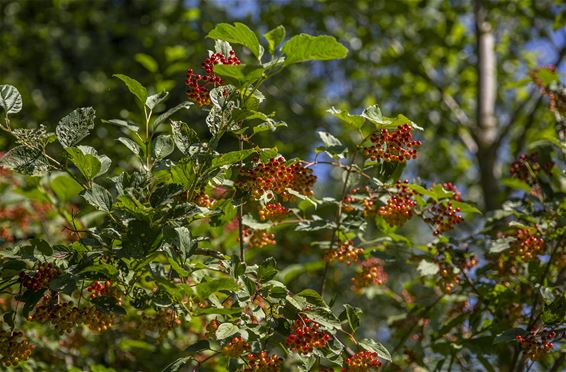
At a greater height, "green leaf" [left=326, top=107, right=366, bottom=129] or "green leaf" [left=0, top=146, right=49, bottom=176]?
"green leaf" [left=326, top=107, right=366, bottom=129]

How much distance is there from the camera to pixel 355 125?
1.72 meters

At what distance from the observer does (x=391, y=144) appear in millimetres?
1749

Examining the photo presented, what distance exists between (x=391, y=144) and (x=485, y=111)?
310 centimetres

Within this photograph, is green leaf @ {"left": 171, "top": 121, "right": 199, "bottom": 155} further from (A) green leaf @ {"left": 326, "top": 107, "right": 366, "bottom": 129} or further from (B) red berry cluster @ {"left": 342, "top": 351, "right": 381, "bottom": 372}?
(B) red berry cluster @ {"left": 342, "top": 351, "right": 381, "bottom": 372}

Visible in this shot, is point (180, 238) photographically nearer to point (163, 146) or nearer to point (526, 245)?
point (163, 146)

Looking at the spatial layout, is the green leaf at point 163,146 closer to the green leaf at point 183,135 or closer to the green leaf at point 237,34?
the green leaf at point 183,135

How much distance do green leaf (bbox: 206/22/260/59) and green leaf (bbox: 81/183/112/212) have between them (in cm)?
44

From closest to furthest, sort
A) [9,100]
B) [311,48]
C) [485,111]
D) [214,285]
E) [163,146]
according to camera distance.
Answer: [214,285], [311,48], [9,100], [163,146], [485,111]

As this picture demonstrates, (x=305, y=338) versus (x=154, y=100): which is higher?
(x=154, y=100)

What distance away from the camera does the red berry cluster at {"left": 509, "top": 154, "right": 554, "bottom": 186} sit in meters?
2.33

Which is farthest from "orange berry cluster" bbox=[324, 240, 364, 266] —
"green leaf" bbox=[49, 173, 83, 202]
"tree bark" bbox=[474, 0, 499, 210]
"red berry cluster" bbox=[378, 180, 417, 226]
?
"tree bark" bbox=[474, 0, 499, 210]

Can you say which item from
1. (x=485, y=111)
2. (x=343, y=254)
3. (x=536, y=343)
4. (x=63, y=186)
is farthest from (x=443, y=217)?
(x=485, y=111)

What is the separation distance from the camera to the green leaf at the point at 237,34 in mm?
1435

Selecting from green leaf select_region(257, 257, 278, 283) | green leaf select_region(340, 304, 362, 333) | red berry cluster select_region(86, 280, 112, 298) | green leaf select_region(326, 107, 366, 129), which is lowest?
red berry cluster select_region(86, 280, 112, 298)
